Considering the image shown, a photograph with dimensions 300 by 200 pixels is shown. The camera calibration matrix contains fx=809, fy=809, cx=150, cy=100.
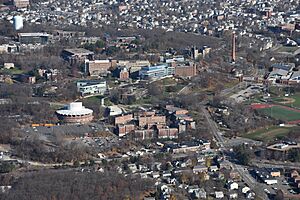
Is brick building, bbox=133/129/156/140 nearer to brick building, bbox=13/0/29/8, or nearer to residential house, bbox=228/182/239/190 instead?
residential house, bbox=228/182/239/190

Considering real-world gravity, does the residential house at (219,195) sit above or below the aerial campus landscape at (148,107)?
below

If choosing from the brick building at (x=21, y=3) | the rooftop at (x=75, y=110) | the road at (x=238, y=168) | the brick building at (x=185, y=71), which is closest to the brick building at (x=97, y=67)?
the brick building at (x=185, y=71)

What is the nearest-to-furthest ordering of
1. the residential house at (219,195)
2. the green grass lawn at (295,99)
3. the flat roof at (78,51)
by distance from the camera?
the residential house at (219,195) → the green grass lawn at (295,99) → the flat roof at (78,51)

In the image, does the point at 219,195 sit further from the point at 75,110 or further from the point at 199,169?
the point at 75,110

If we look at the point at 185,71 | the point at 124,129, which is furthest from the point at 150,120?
the point at 185,71

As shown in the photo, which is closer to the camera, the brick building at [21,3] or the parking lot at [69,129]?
the parking lot at [69,129]

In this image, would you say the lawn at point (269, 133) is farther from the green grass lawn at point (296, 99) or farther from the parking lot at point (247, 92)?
the parking lot at point (247, 92)

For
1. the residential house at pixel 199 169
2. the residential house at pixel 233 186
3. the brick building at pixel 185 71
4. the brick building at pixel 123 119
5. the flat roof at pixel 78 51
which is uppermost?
the flat roof at pixel 78 51

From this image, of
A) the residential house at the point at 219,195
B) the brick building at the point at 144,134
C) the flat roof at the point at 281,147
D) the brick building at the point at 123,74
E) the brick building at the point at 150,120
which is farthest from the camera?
the brick building at the point at 123,74
